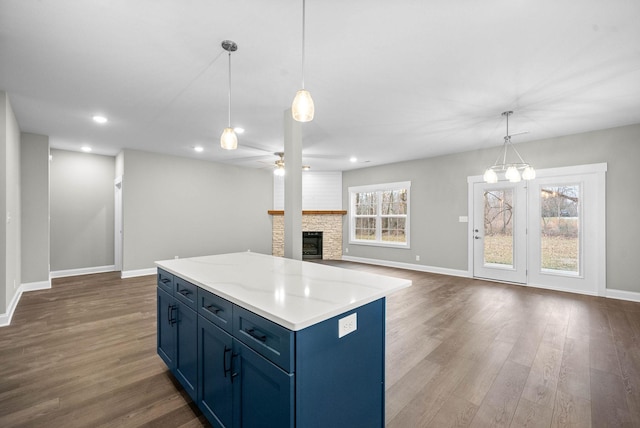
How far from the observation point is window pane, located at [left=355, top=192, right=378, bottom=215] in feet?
25.6

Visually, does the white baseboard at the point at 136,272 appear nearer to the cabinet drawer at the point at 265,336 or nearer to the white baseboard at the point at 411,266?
the white baseboard at the point at 411,266

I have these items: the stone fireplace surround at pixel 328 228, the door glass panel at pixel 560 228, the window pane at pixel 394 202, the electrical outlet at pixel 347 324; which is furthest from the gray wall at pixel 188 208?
the door glass panel at pixel 560 228

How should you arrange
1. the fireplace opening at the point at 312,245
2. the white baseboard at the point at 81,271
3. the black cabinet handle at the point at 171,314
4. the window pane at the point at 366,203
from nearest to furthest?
the black cabinet handle at the point at 171,314
the white baseboard at the point at 81,271
the window pane at the point at 366,203
the fireplace opening at the point at 312,245

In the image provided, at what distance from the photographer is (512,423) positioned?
5.84 ft

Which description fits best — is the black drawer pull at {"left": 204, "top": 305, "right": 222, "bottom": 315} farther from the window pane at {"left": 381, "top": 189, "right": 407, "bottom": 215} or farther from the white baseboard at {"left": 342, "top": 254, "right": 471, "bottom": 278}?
the window pane at {"left": 381, "top": 189, "right": 407, "bottom": 215}

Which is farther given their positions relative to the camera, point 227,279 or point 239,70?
point 239,70

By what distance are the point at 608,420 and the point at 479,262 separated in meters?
4.19

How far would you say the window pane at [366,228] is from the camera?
7832 millimetres

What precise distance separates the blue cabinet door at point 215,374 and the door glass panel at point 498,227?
5628 millimetres

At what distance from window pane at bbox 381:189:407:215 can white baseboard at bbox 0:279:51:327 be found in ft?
23.0

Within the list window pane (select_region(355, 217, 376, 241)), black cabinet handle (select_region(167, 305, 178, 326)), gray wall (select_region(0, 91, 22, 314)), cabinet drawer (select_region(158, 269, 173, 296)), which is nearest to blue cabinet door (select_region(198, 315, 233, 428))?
black cabinet handle (select_region(167, 305, 178, 326))

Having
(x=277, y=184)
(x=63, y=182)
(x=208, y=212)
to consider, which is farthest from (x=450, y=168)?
(x=63, y=182)

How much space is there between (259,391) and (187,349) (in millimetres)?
914

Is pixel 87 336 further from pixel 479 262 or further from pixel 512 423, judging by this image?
pixel 479 262
